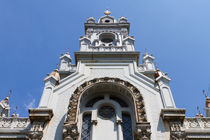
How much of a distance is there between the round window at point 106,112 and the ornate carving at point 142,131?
9.00 feet

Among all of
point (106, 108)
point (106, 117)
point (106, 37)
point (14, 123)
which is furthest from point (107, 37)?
point (14, 123)

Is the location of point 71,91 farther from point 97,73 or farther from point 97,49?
point 97,49

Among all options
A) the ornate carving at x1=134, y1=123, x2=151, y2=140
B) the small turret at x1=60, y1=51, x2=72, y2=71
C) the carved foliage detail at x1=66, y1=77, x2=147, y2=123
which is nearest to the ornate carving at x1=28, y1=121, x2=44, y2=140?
the carved foliage detail at x1=66, y1=77, x2=147, y2=123

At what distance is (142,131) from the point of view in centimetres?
1134

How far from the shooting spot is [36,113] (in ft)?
41.2

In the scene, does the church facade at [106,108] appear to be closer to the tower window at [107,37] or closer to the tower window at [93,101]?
the tower window at [93,101]

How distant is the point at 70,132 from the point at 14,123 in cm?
414

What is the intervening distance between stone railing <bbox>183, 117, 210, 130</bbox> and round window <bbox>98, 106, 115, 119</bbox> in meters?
4.49

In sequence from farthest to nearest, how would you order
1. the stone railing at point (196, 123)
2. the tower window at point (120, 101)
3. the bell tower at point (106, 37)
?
the bell tower at point (106, 37) → the tower window at point (120, 101) → the stone railing at point (196, 123)

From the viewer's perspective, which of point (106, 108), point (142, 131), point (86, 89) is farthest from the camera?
point (86, 89)

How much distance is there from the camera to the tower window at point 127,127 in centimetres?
1262

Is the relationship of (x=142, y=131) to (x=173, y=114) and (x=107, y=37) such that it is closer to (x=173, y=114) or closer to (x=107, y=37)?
(x=173, y=114)

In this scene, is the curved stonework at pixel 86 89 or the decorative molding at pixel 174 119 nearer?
the decorative molding at pixel 174 119

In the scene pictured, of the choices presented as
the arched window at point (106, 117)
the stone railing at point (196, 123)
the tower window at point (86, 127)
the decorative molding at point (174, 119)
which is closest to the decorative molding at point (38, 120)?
the tower window at point (86, 127)
